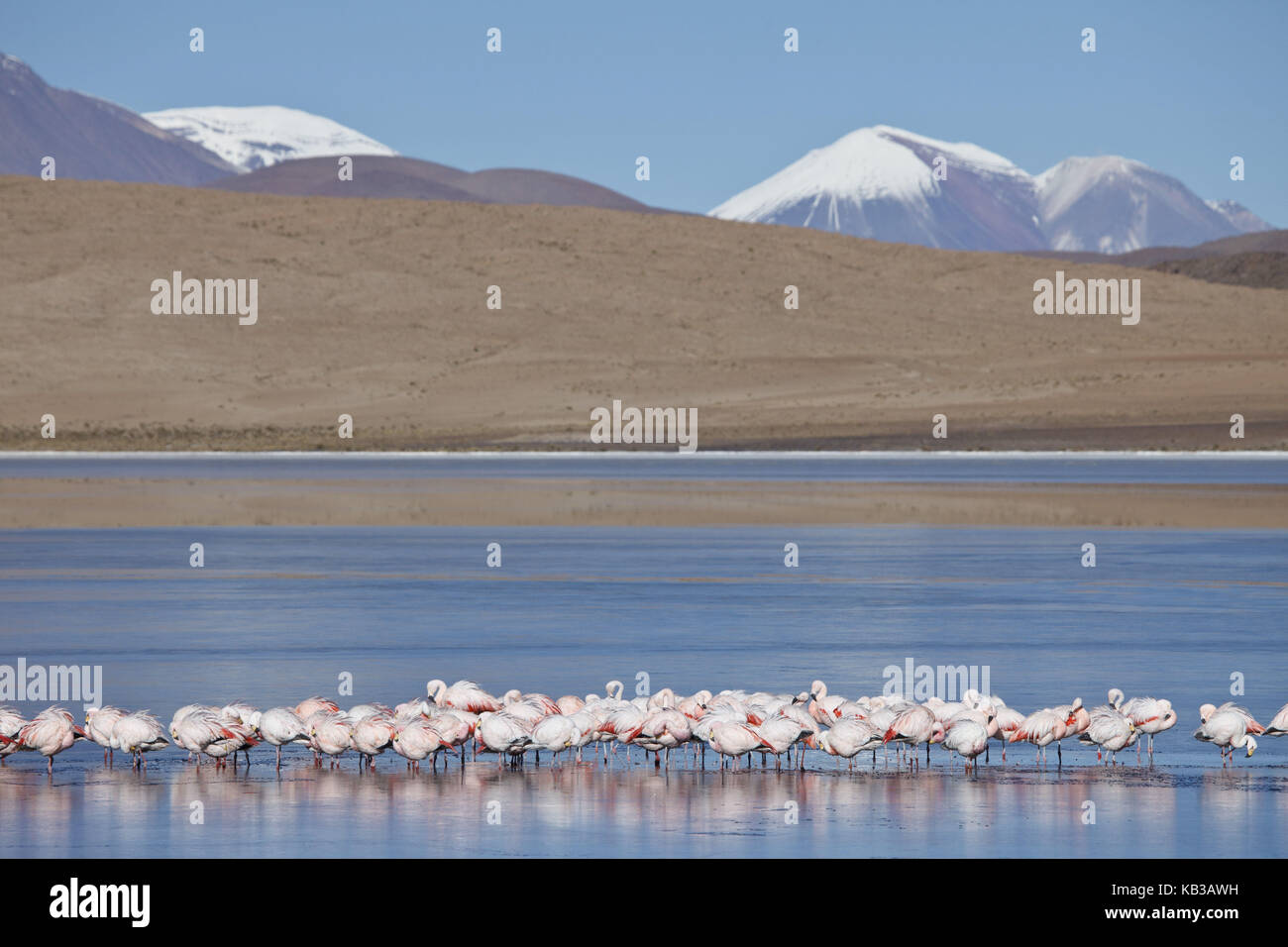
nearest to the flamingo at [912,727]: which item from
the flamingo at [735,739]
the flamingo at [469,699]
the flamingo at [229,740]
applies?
the flamingo at [735,739]

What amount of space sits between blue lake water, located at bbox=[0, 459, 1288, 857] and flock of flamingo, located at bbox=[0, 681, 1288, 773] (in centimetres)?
15

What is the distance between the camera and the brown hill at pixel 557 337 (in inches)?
2504

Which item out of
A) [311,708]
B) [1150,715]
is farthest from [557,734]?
[1150,715]

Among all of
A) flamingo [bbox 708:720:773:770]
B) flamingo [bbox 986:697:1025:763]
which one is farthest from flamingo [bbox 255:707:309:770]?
flamingo [bbox 986:697:1025:763]

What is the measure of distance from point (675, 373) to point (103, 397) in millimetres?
20554

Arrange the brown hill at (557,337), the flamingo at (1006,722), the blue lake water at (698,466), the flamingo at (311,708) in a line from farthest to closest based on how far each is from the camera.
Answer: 1. the brown hill at (557,337)
2. the blue lake water at (698,466)
3. the flamingo at (311,708)
4. the flamingo at (1006,722)

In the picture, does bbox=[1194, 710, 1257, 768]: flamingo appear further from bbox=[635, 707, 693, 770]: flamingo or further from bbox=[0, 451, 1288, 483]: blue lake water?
bbox=[0, 451, 1288, 483]: blue lake water

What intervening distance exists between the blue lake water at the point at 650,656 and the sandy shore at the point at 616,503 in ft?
6.00

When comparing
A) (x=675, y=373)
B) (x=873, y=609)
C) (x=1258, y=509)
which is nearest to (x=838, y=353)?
(x=675, y=373)

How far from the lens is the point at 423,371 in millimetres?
75438

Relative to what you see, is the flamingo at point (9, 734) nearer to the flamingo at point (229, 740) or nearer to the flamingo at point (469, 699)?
the flamingo at point (229, 740)

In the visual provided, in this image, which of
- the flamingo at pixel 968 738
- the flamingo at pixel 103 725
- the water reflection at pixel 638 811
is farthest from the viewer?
the flamingo at pixel 103 725

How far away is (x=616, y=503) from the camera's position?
30.9m

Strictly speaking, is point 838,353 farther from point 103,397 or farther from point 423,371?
point 103,397
